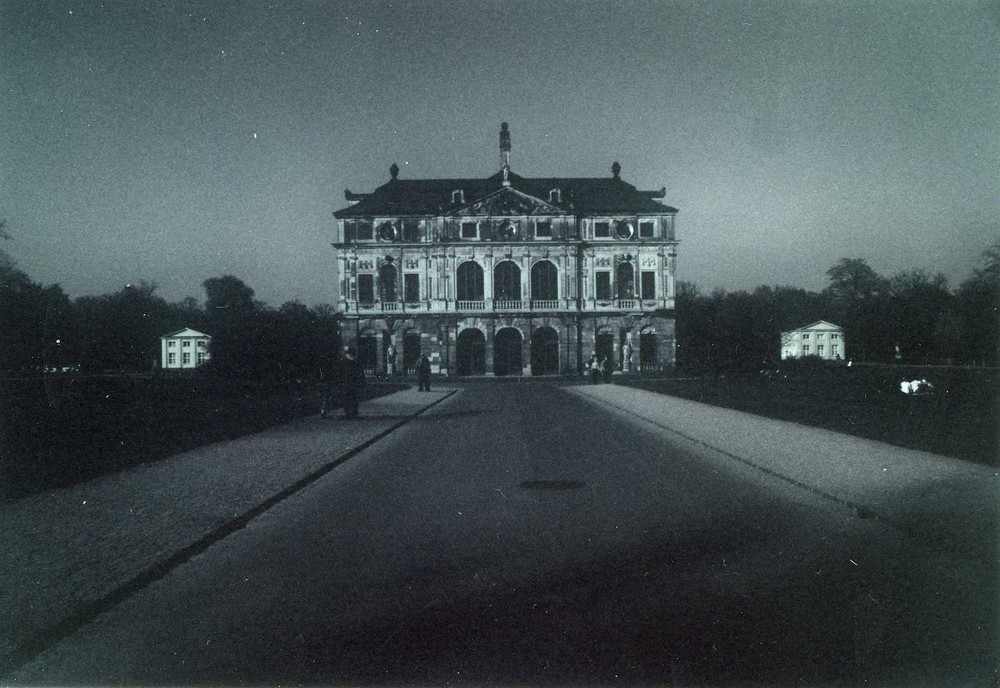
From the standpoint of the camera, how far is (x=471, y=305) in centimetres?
6975

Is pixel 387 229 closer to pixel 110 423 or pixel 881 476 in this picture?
pixel 110 423

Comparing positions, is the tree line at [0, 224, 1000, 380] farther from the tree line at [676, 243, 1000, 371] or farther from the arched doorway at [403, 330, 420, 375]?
the arched doorway at [403, 330, 420, 375]

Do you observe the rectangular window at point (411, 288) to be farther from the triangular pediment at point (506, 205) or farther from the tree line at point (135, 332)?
the tree line at point (135, 332)

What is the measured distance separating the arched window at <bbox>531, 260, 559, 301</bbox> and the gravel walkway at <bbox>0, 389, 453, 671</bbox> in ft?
180

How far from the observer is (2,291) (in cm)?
3631

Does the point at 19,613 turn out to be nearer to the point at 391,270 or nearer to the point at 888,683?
the point at 888,683

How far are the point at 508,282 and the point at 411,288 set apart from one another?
7548 mm

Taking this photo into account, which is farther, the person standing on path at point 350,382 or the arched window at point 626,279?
the arched window at point 626,279

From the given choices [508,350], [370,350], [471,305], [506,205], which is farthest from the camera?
[508,350]

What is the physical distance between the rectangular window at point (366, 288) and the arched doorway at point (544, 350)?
13006 mm

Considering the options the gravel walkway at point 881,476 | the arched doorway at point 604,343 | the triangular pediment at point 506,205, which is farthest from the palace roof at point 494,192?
the gravel walkway at point 881,476

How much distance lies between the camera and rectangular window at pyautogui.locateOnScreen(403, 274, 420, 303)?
229ft

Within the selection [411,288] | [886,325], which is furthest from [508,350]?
[886,325]

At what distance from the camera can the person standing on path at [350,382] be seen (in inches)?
914
